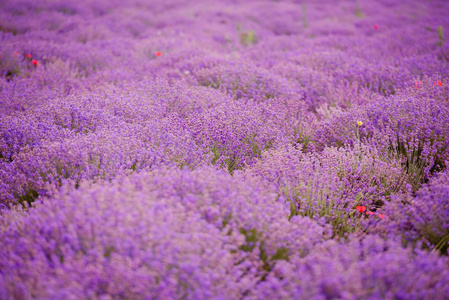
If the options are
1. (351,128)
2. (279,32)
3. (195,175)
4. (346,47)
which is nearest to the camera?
(195,175)

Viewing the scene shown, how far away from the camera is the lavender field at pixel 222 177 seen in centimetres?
123

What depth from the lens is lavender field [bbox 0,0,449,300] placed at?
123 centimetres

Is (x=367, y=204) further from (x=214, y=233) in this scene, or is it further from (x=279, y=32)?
(x=279, y=32)

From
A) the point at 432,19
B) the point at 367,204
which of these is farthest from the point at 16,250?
the point at 432,19

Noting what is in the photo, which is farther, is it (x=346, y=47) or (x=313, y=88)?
(x=346, y=47)

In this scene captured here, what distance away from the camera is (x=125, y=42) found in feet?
19.7

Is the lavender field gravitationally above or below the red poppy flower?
above

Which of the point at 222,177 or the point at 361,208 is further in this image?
the point at 361,208

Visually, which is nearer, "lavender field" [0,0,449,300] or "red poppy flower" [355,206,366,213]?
"lavender field" [0,0,449,300]

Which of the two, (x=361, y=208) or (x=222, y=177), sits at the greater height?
(x=222, y=177)

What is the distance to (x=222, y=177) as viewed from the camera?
1.83m

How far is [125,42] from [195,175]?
5.22m

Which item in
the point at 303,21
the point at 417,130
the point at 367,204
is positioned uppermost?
the point at 303,21

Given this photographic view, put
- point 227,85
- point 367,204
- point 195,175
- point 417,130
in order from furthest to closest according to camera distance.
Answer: point 227,85 < point 417,130 < point 367,204 < point 195,175
